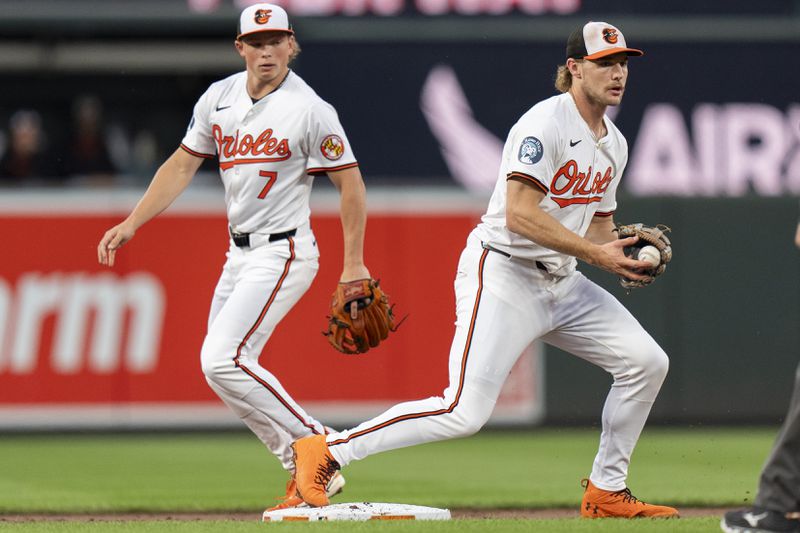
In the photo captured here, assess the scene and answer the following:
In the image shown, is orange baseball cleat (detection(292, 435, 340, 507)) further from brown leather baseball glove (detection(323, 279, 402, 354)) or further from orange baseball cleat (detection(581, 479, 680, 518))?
orange baseball cleat (detection(581, 479, 680, 518))

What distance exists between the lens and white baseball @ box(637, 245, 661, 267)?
545 centimetres

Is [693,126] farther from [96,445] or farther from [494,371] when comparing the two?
[494,371]

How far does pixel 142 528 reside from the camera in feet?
17.6

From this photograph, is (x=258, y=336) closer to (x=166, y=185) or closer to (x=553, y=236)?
(x=166, y=185)

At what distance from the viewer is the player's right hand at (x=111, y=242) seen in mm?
6227

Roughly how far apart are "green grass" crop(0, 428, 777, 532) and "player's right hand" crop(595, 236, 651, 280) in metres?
0.87

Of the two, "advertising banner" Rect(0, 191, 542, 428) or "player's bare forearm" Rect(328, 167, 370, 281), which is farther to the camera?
"advertising banner" Rect(0, 191, 542, 428)

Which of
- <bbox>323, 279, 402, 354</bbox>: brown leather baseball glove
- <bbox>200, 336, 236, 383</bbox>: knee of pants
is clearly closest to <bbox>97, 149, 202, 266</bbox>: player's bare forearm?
<bbox>200, 336, 236, 383</bbox>: knee of pants

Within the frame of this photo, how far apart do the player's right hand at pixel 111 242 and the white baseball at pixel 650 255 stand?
211 cm

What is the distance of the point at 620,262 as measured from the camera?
5.37m

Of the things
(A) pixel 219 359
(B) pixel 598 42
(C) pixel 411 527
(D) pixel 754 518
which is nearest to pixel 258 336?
(A) pixel 219 359

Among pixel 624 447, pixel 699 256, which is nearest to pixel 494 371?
pixel 624 447

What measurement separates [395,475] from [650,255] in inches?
111

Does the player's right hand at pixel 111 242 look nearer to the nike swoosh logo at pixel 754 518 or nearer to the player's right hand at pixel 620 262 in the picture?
the player's right hand at pixel 620 262
